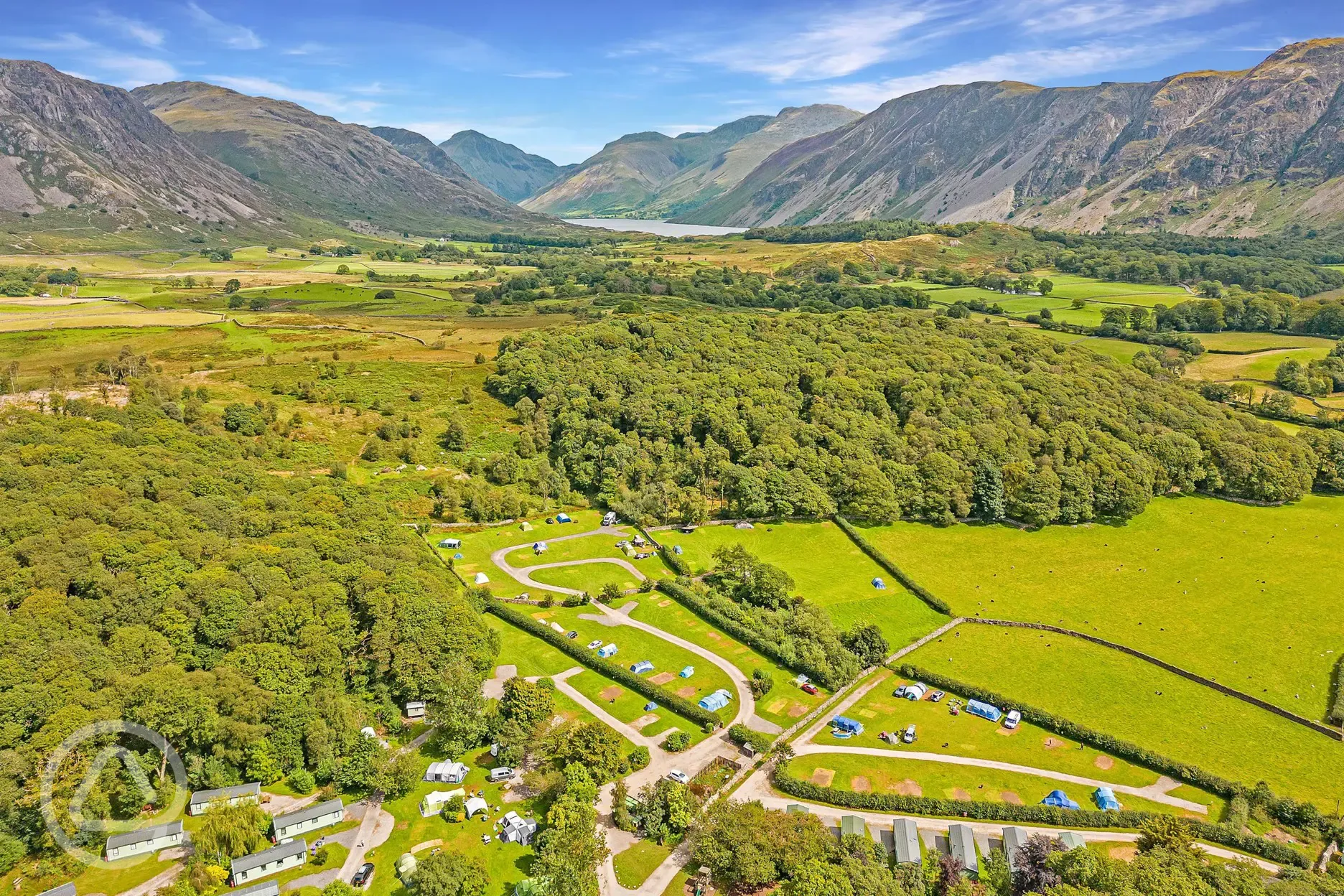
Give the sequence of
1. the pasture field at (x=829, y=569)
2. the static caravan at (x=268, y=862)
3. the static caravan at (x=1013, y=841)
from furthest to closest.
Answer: the pasture field at (x=829, y=569) < the static caravan at (x=1013, y=841) < the static caravan at (x=268, y=862)

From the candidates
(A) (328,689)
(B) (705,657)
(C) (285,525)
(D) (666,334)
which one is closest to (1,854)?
(A) (328,689)

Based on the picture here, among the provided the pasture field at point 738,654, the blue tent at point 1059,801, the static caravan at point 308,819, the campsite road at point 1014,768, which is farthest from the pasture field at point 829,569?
the static caravan at point 308,819

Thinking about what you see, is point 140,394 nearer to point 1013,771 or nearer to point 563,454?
point 563,454

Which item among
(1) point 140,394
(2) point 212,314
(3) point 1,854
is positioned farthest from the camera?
(2) point 212,314

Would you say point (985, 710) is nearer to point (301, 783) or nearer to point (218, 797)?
point (301, 783)

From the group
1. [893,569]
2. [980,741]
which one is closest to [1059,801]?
[980,741]

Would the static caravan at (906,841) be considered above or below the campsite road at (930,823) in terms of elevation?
above

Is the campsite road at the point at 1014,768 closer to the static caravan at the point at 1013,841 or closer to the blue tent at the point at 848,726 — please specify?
the blue tent at the point at 848,726
